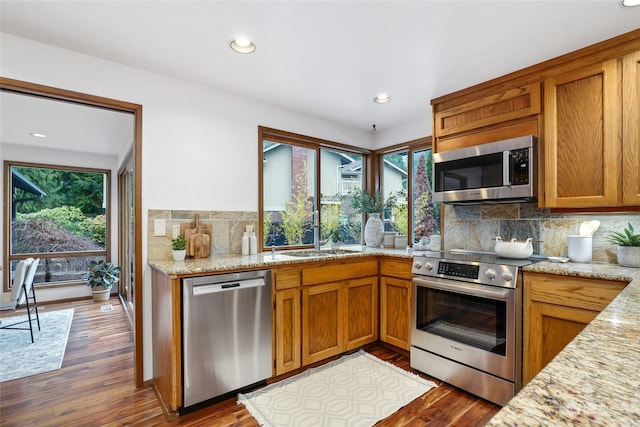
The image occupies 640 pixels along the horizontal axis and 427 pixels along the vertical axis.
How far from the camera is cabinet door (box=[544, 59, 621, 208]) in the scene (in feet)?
6.48

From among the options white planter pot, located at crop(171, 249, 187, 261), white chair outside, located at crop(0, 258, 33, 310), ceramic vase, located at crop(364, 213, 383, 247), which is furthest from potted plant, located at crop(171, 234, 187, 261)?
ceramic vase, located at crop(364, 213, 383, 247)

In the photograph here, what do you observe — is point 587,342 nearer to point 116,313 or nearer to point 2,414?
point 2,414

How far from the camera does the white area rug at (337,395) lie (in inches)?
76.4

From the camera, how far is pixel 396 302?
2865mm

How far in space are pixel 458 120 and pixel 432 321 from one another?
1702 millimetres

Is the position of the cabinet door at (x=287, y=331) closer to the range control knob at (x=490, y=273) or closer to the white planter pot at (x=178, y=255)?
the white planter pot at (x=178, y=255)

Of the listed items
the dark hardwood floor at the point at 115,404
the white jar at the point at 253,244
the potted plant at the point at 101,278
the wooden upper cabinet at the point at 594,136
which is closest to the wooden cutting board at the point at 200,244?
the white jar at the point at 253,244

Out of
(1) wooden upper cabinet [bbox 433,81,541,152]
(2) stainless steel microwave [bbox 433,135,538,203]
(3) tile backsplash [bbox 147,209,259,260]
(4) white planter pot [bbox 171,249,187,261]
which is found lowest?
(4) white planter pot [bbox 171,249,187,261]

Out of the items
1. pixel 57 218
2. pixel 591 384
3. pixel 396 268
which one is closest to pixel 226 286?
pixel 396 268

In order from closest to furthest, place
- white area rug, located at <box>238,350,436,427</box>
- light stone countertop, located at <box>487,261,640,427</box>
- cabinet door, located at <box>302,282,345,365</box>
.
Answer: light stone countertop, located at <box>487,261,640,427</box>, white area rug, located at <box>238,350,436,427</box>, cabinet door, located at <box>302,282,345,365</box>

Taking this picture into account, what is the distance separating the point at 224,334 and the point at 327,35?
201 centimetres

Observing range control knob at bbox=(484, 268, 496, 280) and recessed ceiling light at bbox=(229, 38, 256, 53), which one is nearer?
recessed ceiling light at bbox=(229, 38, 256, 53)

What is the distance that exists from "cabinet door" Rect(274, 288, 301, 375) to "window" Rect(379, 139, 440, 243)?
170cm

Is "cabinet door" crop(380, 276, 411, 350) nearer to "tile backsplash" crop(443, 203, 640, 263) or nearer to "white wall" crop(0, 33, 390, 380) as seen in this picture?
"tile backsplash" crop(443, 203, 640, 263)
